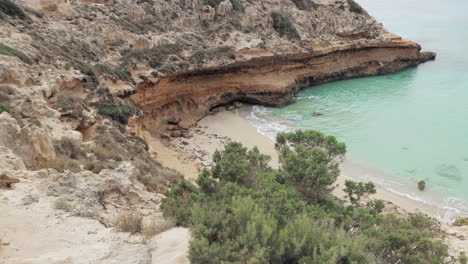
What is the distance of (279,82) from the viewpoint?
3450cm

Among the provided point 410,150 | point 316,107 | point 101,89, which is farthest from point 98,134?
point 316,107

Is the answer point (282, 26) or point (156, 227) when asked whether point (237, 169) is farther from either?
point (282, 26)

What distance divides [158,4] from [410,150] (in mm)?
23751

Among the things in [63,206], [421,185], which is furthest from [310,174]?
[421,185]

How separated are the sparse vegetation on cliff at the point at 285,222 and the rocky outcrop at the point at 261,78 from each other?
1465 centimetres

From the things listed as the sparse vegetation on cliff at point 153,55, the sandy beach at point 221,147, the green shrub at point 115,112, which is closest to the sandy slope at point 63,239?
the sandy beach at point 221,147

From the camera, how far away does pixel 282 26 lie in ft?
123

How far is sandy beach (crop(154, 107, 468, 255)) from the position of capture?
16.7 meters

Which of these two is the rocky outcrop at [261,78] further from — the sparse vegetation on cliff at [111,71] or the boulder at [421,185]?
the boulder at [421,185]

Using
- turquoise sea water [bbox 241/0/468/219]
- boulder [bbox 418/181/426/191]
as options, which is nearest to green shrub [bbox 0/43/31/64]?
turquoise sea water [bbox 241/0/468/219]

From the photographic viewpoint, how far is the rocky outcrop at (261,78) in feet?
88.0

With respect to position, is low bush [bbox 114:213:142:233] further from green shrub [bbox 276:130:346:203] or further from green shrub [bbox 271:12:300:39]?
green shrub [bbox 271:12:300:39]

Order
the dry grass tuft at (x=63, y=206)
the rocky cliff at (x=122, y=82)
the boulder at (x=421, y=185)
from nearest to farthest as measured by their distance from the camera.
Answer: the rocky cliff at (x=122, y=82), the dry grass tuft at (x=63, y=206), the boulder at (x=421, y=185)

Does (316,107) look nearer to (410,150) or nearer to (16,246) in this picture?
(410,150)
